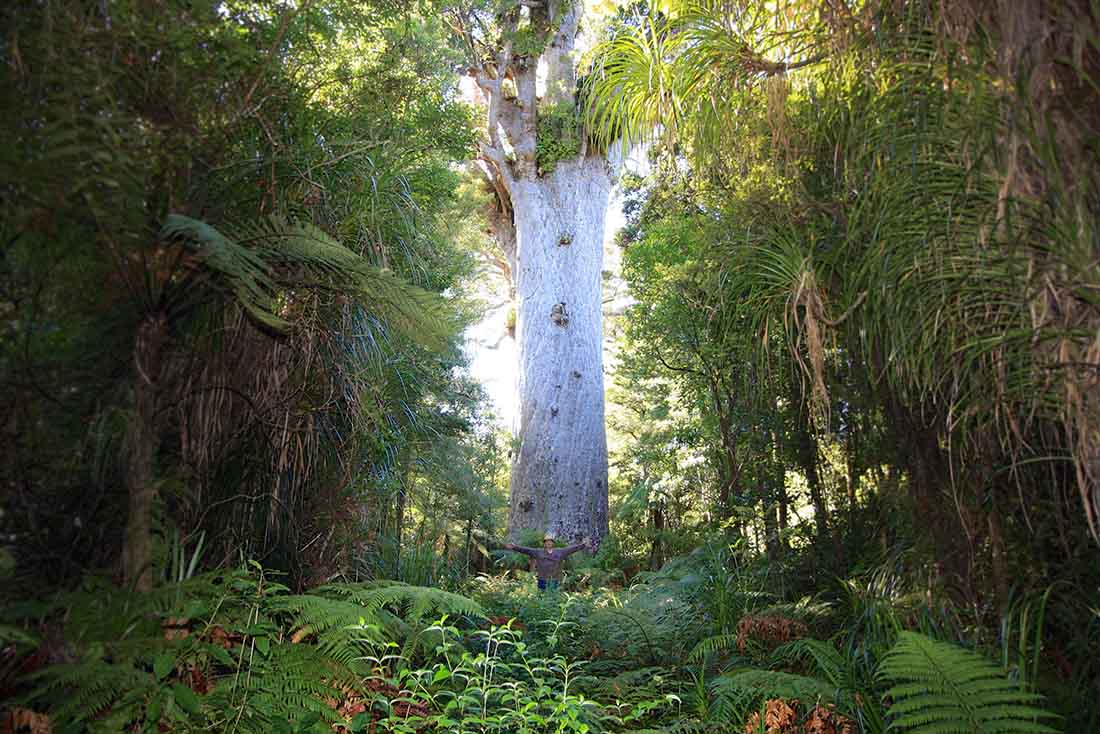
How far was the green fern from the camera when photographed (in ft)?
6.84

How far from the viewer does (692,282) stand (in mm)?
5246

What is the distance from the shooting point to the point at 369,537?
177 inches

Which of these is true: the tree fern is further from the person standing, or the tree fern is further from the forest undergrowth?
the person standing

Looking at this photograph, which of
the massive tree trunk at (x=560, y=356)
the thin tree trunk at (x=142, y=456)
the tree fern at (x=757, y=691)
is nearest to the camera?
the thin tree trunk at (x=142, y=456)

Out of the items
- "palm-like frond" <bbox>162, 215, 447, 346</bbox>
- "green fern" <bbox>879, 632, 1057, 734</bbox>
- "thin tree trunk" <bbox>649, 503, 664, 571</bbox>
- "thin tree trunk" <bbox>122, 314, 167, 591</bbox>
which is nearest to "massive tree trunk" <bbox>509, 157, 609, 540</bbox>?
"thin tree trunk" <bbox>649, 503, 664, 571</bbox>

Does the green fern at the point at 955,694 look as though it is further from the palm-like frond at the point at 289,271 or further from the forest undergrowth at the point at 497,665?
the palm-like frond at the point at 289,271

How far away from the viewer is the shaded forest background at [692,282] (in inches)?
90.6

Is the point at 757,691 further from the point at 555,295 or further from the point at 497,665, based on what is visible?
the point at 555,295

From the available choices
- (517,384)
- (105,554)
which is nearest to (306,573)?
(105,554)

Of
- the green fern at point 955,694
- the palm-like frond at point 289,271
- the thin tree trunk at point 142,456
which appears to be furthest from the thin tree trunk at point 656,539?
the thin tree trunk at point 142,456

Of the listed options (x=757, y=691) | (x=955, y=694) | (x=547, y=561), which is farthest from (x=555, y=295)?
(x=955, y=694)

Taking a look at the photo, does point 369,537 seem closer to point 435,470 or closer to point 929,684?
point 435,470

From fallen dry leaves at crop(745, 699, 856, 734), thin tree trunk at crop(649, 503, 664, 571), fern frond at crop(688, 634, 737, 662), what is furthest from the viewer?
thin tree trunk at crop(649, 503, 664, 571)

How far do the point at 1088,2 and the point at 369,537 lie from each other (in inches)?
153
